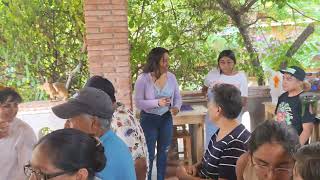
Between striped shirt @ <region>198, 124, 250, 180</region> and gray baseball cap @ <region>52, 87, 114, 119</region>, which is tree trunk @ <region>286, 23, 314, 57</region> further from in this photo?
gray baseball cap @ <region>52, 87, 114, 119</region>

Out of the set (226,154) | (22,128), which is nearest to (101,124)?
(226,154)

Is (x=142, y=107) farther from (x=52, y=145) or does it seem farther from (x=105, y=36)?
(x=52, y=145)

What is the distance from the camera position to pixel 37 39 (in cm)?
601

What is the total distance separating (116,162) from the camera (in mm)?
1752

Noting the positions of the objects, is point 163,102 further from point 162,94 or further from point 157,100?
point 162,94

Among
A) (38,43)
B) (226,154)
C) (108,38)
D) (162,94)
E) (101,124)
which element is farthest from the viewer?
(38,43)

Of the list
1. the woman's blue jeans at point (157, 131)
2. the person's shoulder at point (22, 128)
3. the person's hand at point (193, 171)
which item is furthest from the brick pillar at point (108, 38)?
the person's hand at point (193, 171)

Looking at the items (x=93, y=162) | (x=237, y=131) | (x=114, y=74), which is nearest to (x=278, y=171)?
(x=237, y=131)

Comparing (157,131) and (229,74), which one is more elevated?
(229,74)

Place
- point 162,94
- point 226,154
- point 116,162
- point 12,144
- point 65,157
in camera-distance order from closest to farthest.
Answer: point 65,157
point 116,162
point 226,154
point 12,144
point 162,94

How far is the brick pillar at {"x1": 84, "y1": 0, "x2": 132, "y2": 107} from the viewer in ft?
14.0

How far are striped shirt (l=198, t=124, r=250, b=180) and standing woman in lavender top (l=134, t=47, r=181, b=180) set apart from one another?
182 cm

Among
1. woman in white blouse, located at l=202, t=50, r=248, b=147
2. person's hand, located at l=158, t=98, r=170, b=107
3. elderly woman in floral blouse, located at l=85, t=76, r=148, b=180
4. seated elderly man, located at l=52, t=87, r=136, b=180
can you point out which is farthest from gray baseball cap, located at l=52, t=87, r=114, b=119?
woman in white blouse, located at l=202, t=50, r=248, b=147

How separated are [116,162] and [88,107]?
33cm
